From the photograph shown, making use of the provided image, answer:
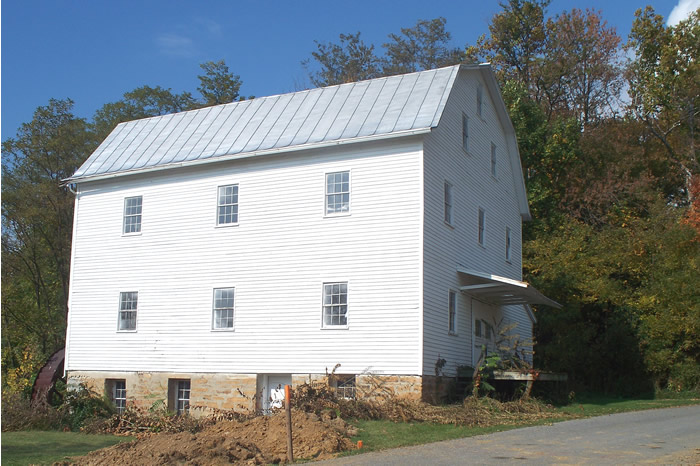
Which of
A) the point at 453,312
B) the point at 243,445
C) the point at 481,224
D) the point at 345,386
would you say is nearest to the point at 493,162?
the point at 481,224

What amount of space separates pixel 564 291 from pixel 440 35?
81.8ft

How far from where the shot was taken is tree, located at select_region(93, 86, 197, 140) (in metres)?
42.4

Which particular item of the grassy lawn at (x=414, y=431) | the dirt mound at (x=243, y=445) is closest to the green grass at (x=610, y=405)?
the grassy lawn at (x=414, y=431)

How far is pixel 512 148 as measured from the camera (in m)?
28.8

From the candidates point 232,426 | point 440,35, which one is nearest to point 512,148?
point 232,426

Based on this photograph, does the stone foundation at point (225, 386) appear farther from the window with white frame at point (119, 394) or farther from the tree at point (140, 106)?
the tree at point (140, 106)

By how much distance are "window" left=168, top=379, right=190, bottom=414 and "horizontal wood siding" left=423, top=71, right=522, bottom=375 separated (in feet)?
25.8

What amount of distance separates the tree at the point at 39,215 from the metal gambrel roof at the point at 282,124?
12456 mm

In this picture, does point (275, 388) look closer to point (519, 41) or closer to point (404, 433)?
point (404, 433)

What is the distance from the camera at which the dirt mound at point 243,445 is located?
13.0m

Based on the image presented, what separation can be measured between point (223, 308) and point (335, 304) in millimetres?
3790

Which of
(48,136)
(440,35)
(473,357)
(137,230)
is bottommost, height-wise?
(473,357)

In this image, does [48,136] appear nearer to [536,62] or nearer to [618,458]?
[536,62]

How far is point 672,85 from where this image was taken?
3778 centimetres
